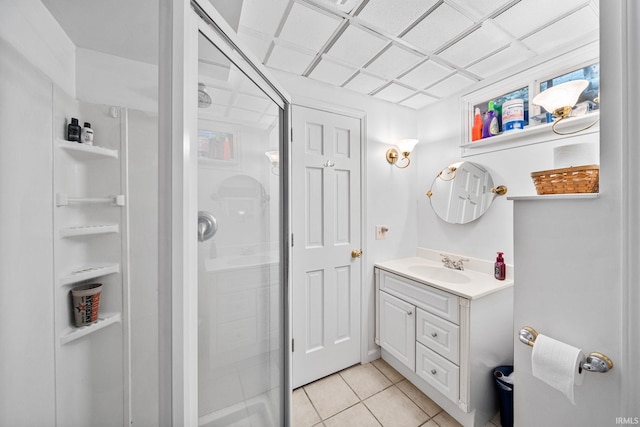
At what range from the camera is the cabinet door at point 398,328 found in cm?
158

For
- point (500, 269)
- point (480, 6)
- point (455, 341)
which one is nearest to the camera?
point (480, 6)

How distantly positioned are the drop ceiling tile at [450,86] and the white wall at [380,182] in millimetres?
316

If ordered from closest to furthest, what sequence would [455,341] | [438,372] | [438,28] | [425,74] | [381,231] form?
[438,28] → [455,341] → [438,372] → [425,74] → [381,231]

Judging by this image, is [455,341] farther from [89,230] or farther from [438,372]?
[89,230]

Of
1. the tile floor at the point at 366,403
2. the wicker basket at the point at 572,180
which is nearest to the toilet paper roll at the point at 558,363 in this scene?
the wicker basket at the point at 572,180

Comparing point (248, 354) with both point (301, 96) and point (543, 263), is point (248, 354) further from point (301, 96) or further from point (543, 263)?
point (301, 96)

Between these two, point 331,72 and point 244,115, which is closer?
point 244,115

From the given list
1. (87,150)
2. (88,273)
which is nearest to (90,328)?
(88,273)

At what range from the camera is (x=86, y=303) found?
100 centimetres

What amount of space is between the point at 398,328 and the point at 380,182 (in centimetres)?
118

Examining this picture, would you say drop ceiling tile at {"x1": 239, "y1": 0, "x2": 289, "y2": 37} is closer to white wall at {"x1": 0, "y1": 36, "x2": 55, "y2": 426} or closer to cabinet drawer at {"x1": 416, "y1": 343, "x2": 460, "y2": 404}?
white wall at {"x1": 0, "y1": 36, "x2": 55, "y2": 426}

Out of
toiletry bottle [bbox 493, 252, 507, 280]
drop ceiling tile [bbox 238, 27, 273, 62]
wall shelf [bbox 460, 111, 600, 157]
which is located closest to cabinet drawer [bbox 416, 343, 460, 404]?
toiletry bottle [bbox 493, 252, 507, 280]

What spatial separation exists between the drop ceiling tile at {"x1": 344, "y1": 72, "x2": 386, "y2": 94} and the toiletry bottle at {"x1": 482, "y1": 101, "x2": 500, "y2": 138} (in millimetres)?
820

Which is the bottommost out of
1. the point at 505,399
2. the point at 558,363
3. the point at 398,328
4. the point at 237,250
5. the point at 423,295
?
the point at 505,399
